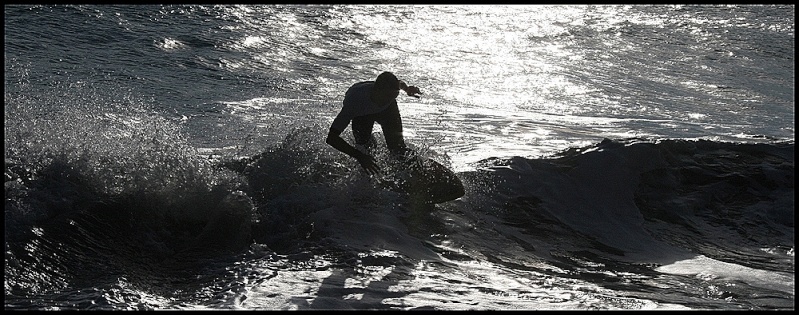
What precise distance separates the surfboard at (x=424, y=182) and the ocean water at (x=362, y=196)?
121 mm

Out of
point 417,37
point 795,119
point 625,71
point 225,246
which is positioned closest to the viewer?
point 225,246

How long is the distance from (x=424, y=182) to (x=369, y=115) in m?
0.84


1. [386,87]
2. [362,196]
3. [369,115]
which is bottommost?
[362,196]

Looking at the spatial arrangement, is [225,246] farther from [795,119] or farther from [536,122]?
[795,119]

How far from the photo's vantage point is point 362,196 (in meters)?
7.22

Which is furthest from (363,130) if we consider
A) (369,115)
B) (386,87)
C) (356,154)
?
(356,154)

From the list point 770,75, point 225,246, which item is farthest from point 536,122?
point 770,75

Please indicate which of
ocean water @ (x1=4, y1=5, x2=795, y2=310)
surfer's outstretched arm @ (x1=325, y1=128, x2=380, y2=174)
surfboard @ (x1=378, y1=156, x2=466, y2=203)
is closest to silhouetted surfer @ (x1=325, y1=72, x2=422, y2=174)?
surfer's outstretched arm @ (x1=325, y1=128, x2=380, y2=174)

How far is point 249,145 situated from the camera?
9.08m

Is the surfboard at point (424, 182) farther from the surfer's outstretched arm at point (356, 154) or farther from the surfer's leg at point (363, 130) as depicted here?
the surfer's outstretched arm at point (356, 154)

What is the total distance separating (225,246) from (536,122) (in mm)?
7254

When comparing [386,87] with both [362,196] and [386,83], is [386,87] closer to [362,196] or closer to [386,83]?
[386,83]

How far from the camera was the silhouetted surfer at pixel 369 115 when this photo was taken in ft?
22.2

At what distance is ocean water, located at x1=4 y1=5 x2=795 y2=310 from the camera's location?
5.40 m
